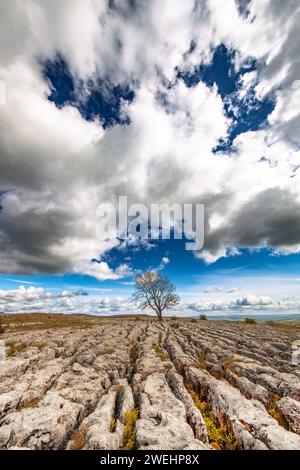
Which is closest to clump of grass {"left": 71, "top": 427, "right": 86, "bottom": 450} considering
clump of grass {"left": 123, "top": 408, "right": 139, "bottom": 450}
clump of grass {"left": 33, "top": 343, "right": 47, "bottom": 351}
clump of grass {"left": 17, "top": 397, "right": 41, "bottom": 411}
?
clump of grass {"left": 123, "top": 408, "right": 139, "bottom": 450}

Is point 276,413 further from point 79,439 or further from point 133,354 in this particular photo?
point 133,354

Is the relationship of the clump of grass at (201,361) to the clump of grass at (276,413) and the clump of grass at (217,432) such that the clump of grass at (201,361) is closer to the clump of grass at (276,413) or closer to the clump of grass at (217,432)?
the clump of grass at (217,432)

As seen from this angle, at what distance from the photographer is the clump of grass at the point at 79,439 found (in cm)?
1235

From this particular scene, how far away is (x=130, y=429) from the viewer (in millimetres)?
13922

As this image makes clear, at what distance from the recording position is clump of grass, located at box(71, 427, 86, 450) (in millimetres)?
12352

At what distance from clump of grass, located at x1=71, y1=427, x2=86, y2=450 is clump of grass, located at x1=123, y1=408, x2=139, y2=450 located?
8.26 feet

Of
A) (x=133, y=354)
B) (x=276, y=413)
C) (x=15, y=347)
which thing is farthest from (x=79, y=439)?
(x=15, y=347)

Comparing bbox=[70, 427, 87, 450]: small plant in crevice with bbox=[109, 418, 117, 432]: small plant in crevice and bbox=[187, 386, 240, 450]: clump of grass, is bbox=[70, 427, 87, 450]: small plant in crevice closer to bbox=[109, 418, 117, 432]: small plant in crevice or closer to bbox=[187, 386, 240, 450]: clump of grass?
bbox=[109, 418, 117, 432]: small plant in crevice

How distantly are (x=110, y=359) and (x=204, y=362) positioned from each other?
12.3m

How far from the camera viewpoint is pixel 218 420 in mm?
A: 15227

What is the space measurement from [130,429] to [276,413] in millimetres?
10701
